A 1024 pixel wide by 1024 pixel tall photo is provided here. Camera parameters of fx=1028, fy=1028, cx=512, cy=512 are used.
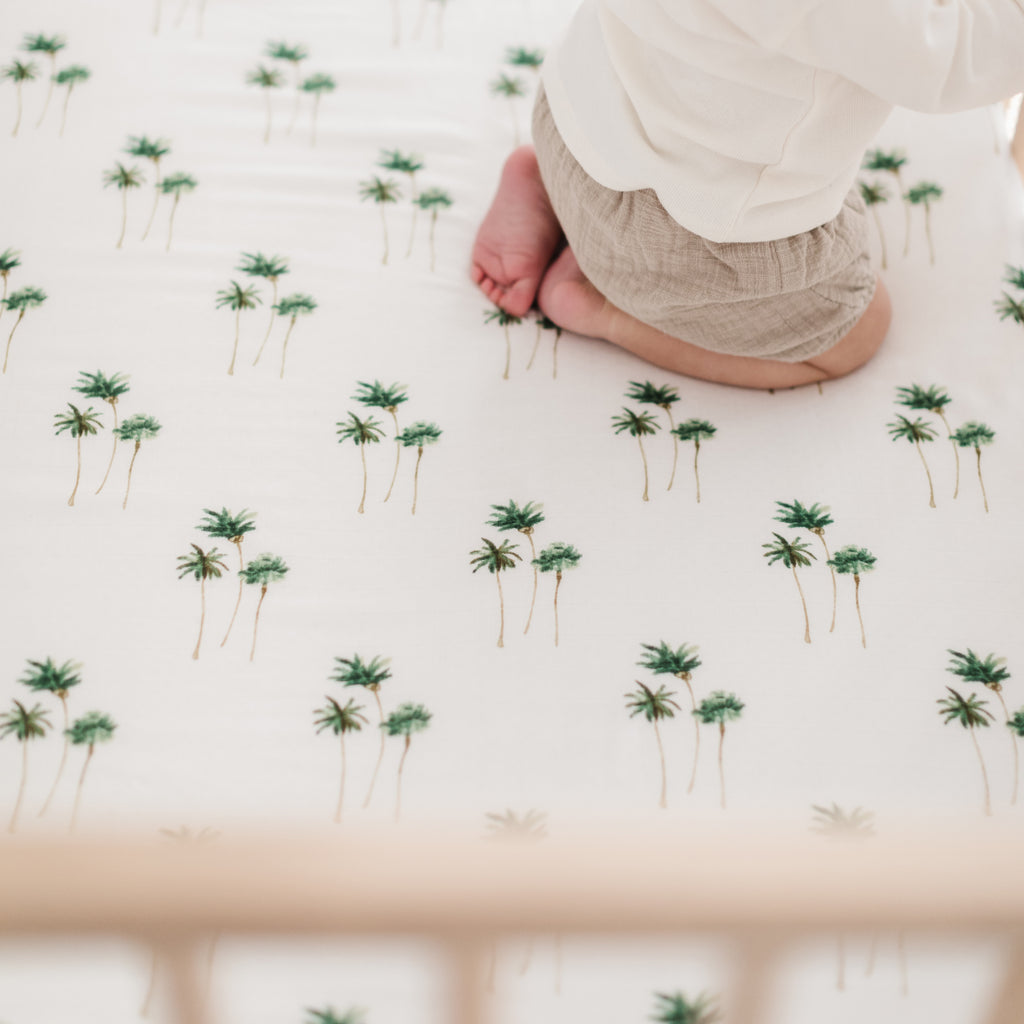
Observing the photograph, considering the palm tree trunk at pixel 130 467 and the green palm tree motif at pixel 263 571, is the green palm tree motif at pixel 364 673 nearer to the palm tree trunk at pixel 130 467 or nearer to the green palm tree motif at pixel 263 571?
the green palm tree motif at pixel 263 571

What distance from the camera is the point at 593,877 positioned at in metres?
0.40

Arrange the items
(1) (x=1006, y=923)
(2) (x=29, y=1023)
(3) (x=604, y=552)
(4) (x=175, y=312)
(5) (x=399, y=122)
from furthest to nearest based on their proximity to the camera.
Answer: (5) (x=399, y=122) → (4) (x=175, y=312) → (3) (x=604, y=552) → (2) (x=29, y=1023) → (1) (x=1006, y=923)

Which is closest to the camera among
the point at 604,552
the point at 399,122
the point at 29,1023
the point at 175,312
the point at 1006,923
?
the point at 1006,923

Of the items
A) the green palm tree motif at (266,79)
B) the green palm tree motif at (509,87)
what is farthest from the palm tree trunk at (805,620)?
the green palm tree motif at (266,79)

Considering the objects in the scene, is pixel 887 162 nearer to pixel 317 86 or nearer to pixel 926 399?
pixel 926 399

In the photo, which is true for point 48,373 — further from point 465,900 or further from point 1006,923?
point 1006,923

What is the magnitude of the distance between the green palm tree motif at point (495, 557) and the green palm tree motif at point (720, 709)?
187mm

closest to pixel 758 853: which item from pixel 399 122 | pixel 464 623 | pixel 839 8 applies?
pixel 464 623

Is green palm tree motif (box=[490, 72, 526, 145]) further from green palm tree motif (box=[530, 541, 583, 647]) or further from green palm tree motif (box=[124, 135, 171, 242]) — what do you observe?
green palm tree motif (box=[530, 541, 583, 647])

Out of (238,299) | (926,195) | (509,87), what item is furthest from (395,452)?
(926,195)

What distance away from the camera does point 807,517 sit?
0.88 meters

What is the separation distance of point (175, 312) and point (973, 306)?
2.58 ft

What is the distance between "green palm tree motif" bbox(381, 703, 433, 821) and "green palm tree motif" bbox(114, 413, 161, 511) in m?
0.34

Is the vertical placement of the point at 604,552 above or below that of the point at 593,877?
above
